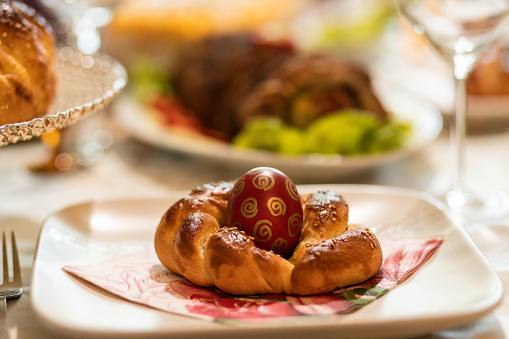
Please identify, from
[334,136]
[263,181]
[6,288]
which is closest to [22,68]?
[6,288]

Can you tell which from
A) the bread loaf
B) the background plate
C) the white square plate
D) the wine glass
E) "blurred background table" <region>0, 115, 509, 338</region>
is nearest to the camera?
the white square plate

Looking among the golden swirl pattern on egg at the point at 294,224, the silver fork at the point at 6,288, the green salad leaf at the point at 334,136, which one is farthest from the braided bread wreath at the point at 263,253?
the green salad leaf at the point at 334,136

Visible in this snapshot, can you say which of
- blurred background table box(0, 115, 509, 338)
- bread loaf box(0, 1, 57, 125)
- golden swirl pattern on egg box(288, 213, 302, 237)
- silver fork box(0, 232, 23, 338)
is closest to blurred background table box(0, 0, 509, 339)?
blurred background table box(0, 115, 509, 338)

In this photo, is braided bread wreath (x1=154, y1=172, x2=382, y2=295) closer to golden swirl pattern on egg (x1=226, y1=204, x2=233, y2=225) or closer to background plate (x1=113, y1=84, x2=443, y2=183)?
golden swirl pattern on egg (x1=226, y1=204, x2=233, y2=225)

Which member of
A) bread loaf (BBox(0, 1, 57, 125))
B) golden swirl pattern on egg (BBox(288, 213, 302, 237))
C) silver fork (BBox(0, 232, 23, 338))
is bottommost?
silver fork (BBox(0, 232, 23, 338))

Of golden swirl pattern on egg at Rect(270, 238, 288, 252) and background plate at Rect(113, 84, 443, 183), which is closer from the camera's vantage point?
golden swirl pattern on egg at Rect(270, 238, 288, 252)

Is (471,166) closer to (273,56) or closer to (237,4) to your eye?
(273,56)

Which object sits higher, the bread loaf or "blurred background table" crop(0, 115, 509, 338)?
the bread loaf

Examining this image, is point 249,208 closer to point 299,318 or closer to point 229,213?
point 229,213
